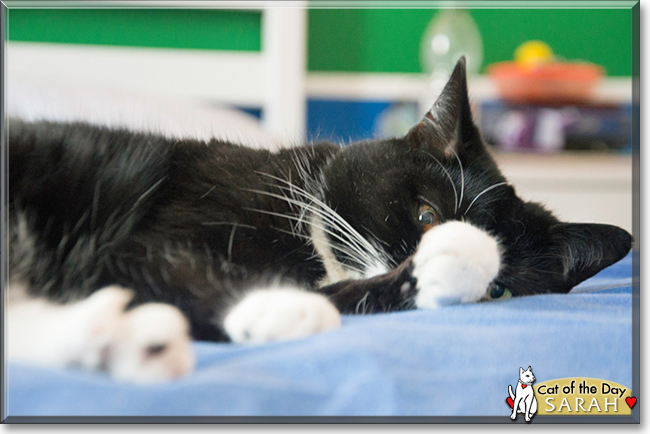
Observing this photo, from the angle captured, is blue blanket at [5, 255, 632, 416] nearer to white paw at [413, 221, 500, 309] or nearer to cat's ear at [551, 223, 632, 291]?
white paw at [413, 221, 500, 309]

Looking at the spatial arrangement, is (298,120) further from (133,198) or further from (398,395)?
(398,395)

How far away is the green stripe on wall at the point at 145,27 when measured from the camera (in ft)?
6.16

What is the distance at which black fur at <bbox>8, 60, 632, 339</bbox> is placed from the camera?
66cm

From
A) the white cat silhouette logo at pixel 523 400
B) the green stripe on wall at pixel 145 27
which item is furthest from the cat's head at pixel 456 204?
the green stripe on wall at pixel 145 27

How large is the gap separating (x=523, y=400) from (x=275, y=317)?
10.1 inches

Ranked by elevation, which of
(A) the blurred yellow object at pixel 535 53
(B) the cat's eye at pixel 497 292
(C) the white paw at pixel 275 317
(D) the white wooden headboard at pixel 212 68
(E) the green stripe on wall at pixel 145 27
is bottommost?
(B) the cat's eye at pixel 497 292

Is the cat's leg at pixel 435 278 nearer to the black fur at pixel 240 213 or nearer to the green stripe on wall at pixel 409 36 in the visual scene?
the black fur at pixel 240 213

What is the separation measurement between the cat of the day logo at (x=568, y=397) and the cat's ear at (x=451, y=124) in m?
0.40

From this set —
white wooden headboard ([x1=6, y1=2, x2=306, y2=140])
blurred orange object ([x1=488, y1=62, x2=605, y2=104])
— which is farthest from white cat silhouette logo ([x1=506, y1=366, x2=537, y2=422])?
blurred orange object ([x1=488, y1=62, x2=605, y2=104])

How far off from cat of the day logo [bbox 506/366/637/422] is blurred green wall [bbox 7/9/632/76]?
130cm

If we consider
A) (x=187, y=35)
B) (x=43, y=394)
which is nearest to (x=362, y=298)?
(x=43, y=394)

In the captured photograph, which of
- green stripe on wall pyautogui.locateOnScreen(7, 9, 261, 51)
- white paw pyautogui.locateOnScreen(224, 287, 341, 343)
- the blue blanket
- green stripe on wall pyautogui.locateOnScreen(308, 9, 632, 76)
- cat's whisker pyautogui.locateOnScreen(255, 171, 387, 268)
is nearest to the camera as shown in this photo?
the blue blanket

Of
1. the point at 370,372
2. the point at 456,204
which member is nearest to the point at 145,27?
the point at 456,204

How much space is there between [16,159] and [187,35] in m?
1.47
